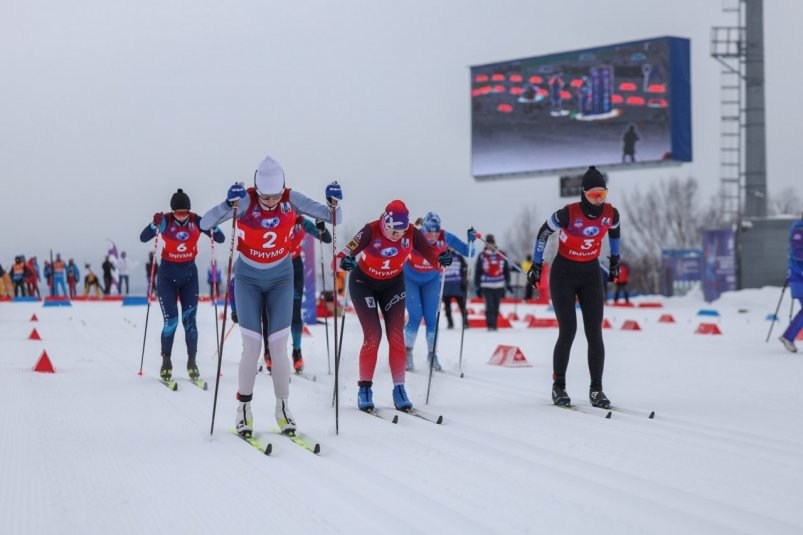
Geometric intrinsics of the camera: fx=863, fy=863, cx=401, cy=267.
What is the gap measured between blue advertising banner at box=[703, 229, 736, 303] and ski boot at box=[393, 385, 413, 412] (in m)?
25.5

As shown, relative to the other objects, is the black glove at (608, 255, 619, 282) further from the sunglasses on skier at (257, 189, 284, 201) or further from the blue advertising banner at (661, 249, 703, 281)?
the blue advertising banner at (661, 249, 703, 281)

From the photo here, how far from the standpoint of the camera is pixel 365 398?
275 inches

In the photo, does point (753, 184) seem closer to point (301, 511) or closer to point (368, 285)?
point (368, 285)

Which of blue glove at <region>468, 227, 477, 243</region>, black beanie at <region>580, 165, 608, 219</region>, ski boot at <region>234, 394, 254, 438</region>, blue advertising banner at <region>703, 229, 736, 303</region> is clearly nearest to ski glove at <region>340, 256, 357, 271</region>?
ski boot at <region>234, 394, 254, 438</region>

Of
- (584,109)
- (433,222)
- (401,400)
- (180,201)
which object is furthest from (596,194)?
(584,109)

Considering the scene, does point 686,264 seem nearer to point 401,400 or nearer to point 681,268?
point 681,268

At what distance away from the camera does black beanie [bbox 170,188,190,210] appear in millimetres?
8969

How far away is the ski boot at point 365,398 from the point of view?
693 centimetres

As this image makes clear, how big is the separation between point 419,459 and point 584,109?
28835mm

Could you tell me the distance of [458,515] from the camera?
3.90 m

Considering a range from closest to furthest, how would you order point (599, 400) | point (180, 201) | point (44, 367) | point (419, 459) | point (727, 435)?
point (419, 459) < point (727, 435) < point (599, 400) < point (180, 201) < point (44, 367)

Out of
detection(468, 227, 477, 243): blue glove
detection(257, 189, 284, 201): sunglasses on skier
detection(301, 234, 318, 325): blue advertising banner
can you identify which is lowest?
detection(301, 234, 318, 325): blue advertising banner

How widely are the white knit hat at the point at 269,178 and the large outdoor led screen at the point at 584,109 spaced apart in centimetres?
2692

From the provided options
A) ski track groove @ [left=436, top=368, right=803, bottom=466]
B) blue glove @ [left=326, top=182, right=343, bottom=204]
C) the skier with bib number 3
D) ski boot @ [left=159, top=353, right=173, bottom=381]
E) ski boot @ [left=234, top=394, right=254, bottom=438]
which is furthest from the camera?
ski boot @ [left=159, top=353, right=173, bottom=381]
